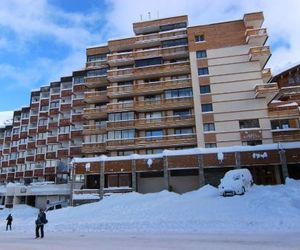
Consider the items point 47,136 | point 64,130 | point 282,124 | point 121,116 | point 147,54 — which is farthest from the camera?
point 47,136

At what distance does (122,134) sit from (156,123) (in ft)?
16.7

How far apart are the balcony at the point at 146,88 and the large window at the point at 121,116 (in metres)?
3.04

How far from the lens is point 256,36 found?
43312mm

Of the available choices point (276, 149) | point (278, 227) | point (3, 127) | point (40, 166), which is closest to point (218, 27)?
point (276, 149)

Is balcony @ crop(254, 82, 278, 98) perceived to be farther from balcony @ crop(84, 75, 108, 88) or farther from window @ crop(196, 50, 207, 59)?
balcony @ crop(84, 75, 108, 88)

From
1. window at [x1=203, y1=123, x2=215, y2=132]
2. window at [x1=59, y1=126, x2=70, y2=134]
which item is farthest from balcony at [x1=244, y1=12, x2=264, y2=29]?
window at [x1=59, y1=126, x2=70, y2=134]

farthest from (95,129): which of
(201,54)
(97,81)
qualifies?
(201,54)

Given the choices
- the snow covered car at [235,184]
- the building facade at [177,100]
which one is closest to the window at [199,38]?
the building facade at [177,100]

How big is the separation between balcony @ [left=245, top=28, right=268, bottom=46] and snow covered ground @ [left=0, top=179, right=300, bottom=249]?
71.9 ft

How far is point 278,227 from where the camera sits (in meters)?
16.7

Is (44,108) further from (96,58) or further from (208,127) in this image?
(208,127)

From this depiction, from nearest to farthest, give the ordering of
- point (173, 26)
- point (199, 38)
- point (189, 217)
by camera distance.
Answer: point (189, 217)
point (199, 38)
point (173, 26)

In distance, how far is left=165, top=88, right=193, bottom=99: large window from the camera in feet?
148

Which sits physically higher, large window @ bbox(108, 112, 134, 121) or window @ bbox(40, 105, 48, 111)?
window @ bbox(40, 105, 48, 111)
